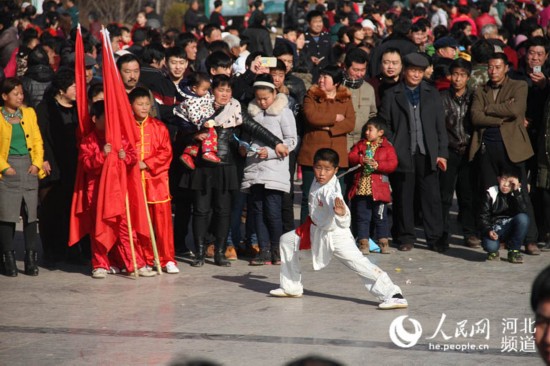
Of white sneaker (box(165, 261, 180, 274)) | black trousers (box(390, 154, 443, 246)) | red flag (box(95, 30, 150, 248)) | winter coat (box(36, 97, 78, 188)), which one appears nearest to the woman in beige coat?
black trousers (box(390, 154, 443, 246))

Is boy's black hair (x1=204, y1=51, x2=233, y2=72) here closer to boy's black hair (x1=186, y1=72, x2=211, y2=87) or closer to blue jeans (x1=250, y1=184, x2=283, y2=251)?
boy's black hair (x1=186, y1=72, x2=211, y2=87)

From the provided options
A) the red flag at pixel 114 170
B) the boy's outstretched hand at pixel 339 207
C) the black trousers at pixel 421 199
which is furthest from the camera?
the black trousers at pixel 421 199

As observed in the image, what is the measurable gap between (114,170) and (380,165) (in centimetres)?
252

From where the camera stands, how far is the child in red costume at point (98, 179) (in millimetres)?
9734

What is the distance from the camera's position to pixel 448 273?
988 centimetres

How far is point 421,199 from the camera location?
11.1 metres

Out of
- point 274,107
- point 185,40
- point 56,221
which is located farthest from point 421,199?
point 185,40

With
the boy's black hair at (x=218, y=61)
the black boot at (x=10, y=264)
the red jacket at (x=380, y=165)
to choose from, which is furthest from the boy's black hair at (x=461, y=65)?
the black boot at (x=10, y=264)

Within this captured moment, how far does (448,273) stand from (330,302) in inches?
60.5

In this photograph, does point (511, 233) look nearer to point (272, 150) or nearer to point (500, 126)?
point (500, 126)

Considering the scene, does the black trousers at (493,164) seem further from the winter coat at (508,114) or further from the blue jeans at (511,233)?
the blue jeans at (511,233)

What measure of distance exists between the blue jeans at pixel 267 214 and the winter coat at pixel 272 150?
9 cm

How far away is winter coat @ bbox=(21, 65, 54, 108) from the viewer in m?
11.4

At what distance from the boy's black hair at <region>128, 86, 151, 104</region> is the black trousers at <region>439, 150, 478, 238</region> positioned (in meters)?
3.13
